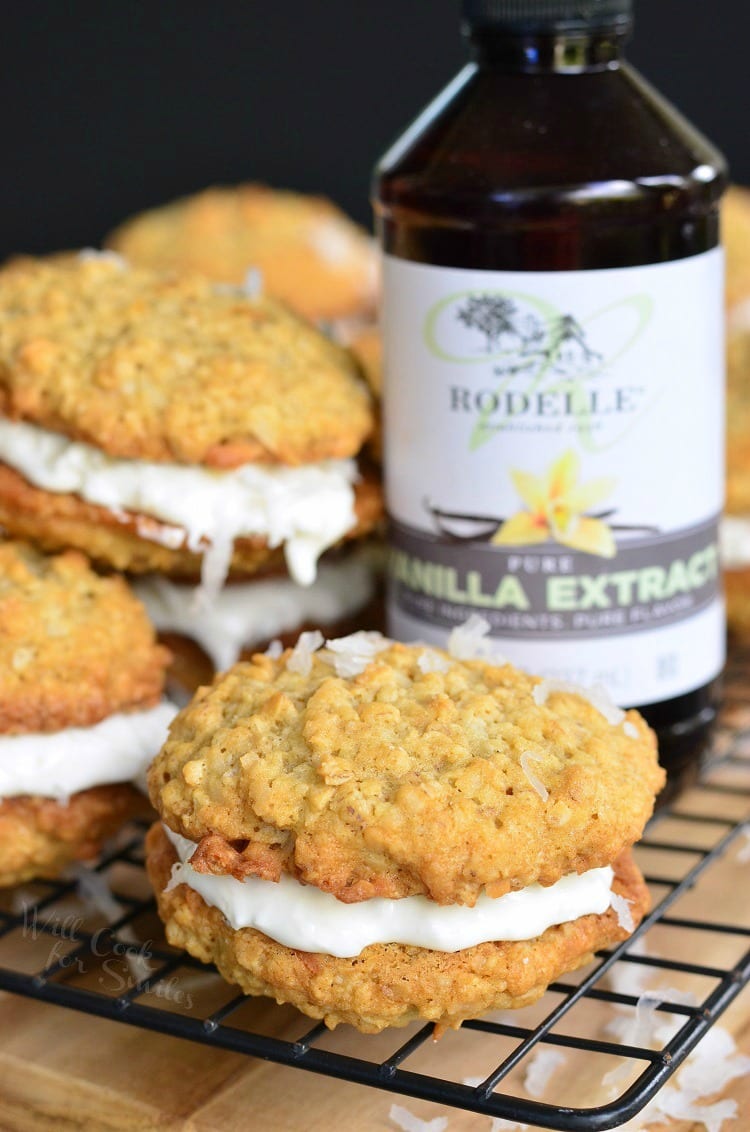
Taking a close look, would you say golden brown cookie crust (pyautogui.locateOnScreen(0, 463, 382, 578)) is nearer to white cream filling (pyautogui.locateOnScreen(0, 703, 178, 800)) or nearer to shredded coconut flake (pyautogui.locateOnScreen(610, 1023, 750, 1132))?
white cream filling (pyautogui.locateOnScreen(0, 703, 178, 800))

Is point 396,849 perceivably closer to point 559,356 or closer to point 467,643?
point 467,643

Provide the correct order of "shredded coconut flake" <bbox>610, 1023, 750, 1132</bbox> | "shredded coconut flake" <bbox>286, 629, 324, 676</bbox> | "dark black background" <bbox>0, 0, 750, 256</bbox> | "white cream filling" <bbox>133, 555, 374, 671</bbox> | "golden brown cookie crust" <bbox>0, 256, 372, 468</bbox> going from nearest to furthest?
"shredded coconut flake" <bbox>610, 1023, 750, 1132</bbox>
"shredded coconut flake" <bbox>286, 629, 324, 676</bbox>
"golden brown cookie crust" <bbox>0, 256, 372, 468</bbox>
"white cream filling" <bbox>133, 555, 374, 671</bbox>
"dark black background" <bbox>0, 0, 750, 256</bbox>

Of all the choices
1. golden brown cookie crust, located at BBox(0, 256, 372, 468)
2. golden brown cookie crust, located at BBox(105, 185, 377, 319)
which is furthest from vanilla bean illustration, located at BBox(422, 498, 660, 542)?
golden brown cookie crust, located at BBox(105, 185, 377, 319)

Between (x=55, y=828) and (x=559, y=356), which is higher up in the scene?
(x=559, y=356)

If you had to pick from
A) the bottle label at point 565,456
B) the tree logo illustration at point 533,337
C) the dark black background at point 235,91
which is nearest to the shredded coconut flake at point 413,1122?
the bottle label at point 565,456

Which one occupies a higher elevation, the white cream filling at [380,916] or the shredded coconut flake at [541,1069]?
the white cream filling at [380,916]

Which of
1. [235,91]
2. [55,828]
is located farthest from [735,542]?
[235,91]

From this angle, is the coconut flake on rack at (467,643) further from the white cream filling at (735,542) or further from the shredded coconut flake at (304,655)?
the white cream filling at (735,542)
